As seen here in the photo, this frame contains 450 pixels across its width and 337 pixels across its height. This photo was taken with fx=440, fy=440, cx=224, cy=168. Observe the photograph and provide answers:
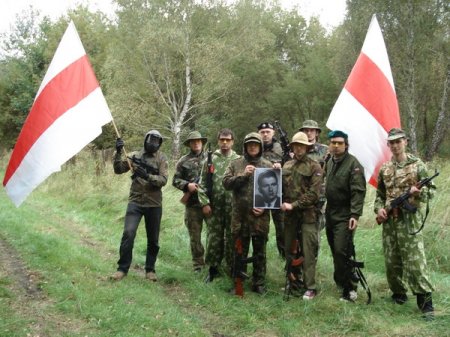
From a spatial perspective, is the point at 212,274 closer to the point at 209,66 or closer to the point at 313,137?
the point at 313,137

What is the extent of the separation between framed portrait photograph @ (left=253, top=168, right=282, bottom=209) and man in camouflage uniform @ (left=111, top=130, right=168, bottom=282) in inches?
57.9

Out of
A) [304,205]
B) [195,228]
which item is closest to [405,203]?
[304,205]

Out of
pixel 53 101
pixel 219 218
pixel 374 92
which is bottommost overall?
pixel 219 218

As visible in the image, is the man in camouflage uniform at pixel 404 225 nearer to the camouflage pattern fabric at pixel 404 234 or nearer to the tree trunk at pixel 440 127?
the camouflage pattern fabric at pixel 404 234

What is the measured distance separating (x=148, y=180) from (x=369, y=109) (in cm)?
321

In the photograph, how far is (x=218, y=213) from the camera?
21.9 ft

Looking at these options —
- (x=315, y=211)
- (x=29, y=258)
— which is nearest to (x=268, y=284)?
(x=315, y=211)

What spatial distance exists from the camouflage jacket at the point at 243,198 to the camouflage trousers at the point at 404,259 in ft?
5.03

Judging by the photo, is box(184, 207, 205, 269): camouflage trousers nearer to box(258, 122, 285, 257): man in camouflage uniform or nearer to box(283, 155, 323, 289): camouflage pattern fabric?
box(258, 122, 285, 257): man in camouflage uniform

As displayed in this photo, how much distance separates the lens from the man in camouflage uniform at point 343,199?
5.37 metres

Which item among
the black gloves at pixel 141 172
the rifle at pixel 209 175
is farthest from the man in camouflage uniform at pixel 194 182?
the black gloves at pixel 141 172

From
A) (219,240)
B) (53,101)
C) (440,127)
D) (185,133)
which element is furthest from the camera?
(185,133)

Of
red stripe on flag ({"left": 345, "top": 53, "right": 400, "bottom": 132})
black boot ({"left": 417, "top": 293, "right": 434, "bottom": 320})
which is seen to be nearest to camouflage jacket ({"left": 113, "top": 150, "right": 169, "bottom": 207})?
red stripe on flag ({"left": 345, "top": 53, "right": 400, "bottom": 132})

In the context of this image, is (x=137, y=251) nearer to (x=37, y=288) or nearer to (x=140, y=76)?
(x=37, y=288)
